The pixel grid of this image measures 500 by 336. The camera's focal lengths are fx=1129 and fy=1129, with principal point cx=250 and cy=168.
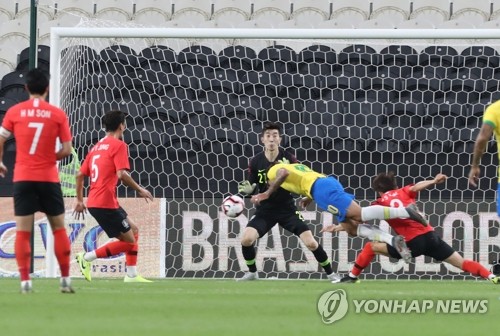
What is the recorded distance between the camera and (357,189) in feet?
44.9

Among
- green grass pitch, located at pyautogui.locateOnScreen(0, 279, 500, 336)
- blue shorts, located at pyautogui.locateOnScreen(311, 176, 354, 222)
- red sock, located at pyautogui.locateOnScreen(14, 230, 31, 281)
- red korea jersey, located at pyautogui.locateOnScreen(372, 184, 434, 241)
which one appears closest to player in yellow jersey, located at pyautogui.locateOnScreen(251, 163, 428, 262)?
blue shorts, located at pyautogui.locateOnScreen(311, 176, 354, 222)

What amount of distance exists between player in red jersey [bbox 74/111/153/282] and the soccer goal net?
6.14ft

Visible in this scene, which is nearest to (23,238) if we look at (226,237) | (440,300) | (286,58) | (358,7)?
(440,300)

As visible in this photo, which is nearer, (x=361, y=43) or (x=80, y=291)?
(x=80, y=291)

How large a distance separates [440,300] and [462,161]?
249 inches

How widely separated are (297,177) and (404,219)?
1161mm

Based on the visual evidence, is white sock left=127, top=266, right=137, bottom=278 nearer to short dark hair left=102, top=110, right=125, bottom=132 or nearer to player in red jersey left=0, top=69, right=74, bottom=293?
short dark hair left=102, top=110, right=125, bottom=132

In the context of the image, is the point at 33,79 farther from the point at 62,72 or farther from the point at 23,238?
the point at 62,72

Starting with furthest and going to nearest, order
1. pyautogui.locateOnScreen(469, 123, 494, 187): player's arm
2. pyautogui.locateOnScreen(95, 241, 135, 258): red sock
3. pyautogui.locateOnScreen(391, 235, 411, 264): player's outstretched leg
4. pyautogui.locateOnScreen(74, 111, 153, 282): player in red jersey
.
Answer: pyautogui.locateOnScreen(95, 241, 135, 258): red sock → pyautogui.locateOnScreen(74, 111, 153, 282): player in red jersey → pyautogui.locateOnScreen(391, 235, 411, 264): player's outstretched leg → pyautogui.locateOnScreen(469, 123, 494, 187): player's arm

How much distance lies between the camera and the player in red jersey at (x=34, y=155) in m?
8.03

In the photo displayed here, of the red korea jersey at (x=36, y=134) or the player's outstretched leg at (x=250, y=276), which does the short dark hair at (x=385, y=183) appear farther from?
the red korea jersey at (x=36, y=134)

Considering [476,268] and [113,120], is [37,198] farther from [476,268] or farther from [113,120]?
[476,268]

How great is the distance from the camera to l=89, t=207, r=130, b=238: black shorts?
→ 11281 mm

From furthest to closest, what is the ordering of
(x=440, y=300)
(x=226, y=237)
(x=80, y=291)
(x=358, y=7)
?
(x=358, y=7) → (x=226, y=237) → (x=80, y=291) → (x=440, y=300)
